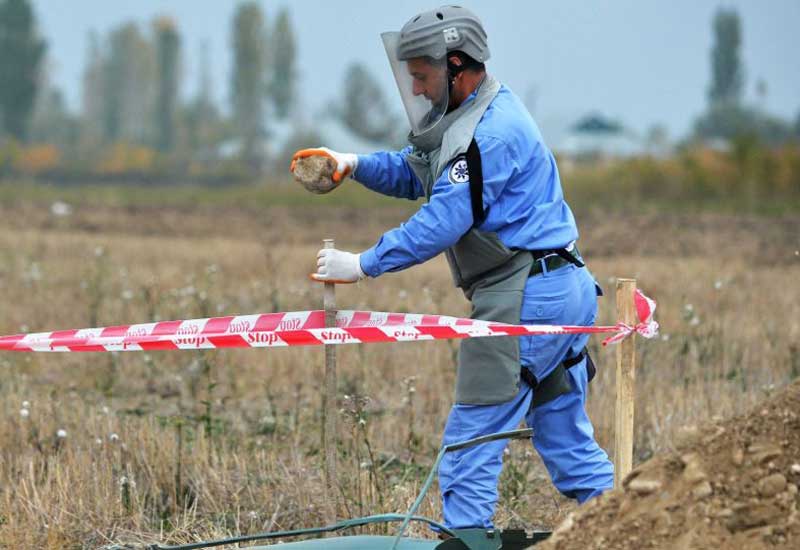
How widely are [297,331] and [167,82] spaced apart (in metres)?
90.0

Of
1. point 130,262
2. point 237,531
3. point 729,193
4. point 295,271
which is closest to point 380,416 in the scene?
point 237,531

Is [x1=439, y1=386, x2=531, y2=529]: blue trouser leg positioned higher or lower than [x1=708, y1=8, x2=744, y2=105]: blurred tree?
lower

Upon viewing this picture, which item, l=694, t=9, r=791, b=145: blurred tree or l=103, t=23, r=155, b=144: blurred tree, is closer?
Result: l=694, t=9, r=791, b=145: blurred tree

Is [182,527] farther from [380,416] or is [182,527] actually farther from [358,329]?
[380,416]

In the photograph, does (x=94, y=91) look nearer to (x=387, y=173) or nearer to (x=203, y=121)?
(x=203, y=121)

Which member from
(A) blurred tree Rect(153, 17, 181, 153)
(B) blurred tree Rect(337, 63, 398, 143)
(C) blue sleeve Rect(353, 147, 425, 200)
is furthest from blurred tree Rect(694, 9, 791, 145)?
(C) blue sleeve Rect(353, 147, 425, 200)

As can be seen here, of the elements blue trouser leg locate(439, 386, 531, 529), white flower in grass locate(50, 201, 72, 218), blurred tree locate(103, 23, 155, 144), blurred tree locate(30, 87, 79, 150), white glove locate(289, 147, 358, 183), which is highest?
blurred tree locate(103, 23, 155, 144)

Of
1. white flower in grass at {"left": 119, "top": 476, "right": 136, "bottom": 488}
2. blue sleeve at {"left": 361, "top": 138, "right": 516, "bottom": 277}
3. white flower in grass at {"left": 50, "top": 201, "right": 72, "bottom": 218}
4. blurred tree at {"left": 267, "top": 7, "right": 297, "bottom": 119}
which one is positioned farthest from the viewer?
blurred tree at {"left": 267, "top": 7, "right": 297, "bottom": 119}

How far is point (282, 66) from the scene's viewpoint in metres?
95.8

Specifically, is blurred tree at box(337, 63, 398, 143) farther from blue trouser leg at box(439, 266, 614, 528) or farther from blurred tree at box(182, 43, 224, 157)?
blue trouser leg at box(439, 266, 614, 528)

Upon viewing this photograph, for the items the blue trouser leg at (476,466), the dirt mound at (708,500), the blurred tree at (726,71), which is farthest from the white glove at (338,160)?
the blurred tree at (726,71)

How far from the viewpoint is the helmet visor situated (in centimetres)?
459

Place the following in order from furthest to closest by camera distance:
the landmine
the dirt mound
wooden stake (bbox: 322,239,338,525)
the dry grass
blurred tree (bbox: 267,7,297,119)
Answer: blurred tree (bbox: 267,7,297,119), the dry grass, the landmine, wooden stake (bbox: 322,239,338,525), the dirt mound

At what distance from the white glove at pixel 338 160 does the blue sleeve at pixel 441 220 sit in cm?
51
